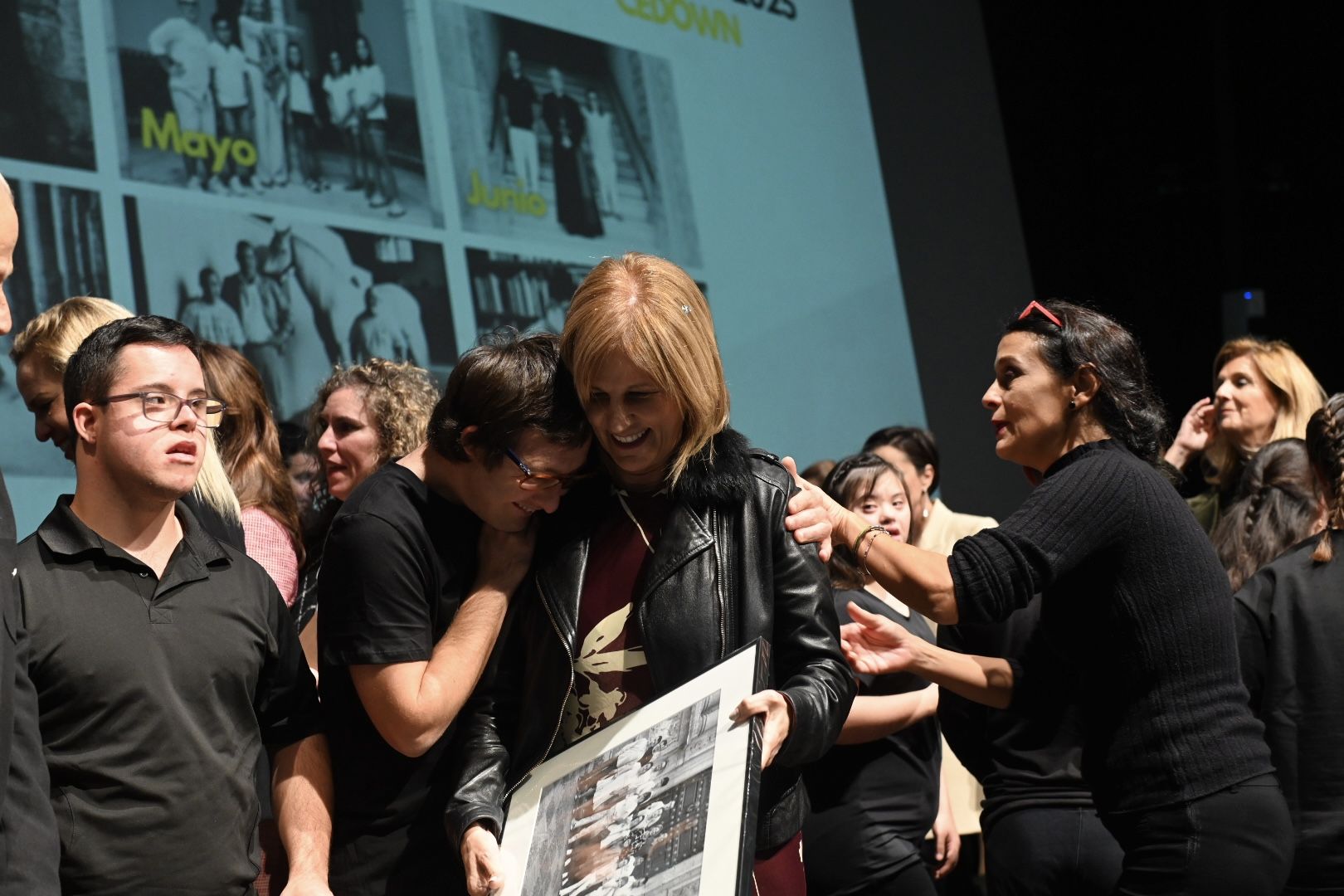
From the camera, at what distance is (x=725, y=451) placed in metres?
1.99

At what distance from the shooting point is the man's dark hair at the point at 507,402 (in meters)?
1.97

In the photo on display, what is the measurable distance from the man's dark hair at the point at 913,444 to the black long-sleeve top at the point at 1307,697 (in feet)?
5.88

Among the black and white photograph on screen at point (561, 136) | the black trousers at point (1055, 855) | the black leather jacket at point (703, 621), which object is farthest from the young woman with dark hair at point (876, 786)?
the black and white photograph on screen at point (561, 136)

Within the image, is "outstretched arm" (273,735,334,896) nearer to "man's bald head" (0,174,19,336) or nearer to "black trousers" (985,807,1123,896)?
"man's bald head" (0,174,19,336)

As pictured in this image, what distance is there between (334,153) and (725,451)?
8.64 feet

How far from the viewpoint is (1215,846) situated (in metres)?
2.06

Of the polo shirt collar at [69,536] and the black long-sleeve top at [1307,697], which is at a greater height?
the polo shirt collar at [69,536]

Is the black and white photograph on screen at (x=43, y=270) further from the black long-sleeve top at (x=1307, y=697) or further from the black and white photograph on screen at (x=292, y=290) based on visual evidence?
the black long-sleeve top at (x=1307, y=697)

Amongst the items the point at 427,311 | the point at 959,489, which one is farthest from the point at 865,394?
the point at 427,311

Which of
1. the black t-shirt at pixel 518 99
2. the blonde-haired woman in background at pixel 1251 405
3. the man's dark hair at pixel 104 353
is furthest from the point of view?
the black t-shirt at pixel 518 99

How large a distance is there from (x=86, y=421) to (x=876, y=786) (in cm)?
195

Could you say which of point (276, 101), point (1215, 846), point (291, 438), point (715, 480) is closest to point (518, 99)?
point (276, 101)

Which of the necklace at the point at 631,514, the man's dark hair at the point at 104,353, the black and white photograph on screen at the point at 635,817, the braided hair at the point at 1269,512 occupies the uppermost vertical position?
the man's dark hair at the point at 104,353

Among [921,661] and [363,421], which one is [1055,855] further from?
[363,421]
